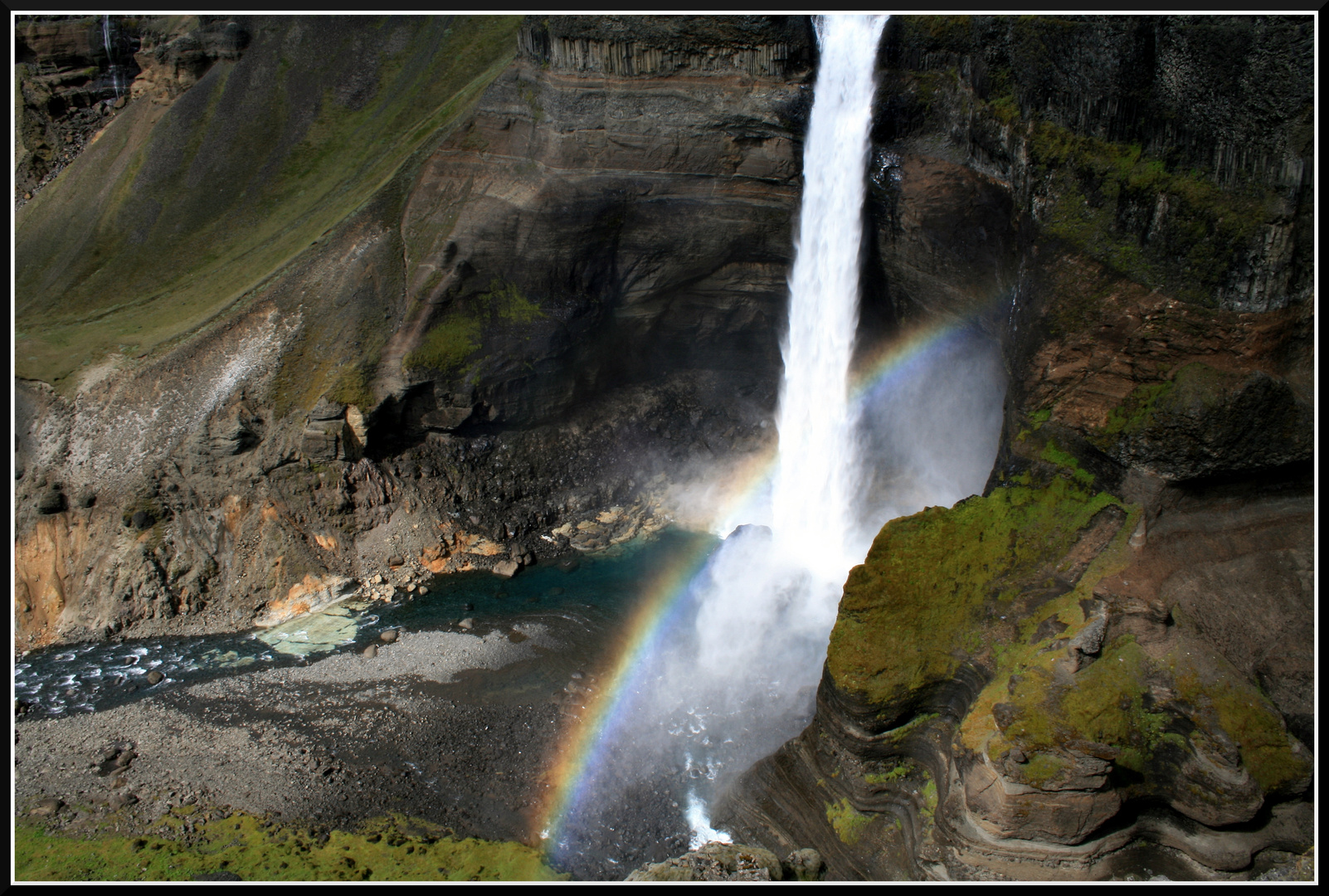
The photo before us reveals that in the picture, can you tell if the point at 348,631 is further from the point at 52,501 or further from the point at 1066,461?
the point at 1066,461

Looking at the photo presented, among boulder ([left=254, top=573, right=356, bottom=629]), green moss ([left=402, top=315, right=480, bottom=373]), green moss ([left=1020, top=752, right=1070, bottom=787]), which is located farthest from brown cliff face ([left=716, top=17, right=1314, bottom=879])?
green moss ([left=402, top=315, right=480, bottom=373])

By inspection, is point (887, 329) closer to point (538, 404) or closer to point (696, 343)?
point (696, 343)

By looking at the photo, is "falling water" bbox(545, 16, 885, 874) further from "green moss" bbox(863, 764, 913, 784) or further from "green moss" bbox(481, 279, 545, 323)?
"green moss" bbox(481, 279, 545, 323)

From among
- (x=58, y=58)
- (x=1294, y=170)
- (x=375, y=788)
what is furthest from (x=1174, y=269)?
(x=58, y=58)

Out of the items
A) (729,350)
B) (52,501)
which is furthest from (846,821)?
(52,501)

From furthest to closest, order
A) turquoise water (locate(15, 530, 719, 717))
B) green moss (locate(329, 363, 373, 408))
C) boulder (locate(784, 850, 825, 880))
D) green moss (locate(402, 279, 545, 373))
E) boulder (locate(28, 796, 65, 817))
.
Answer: green moss (locate(402, 279, 545, 373)) → green moss (locate(329, 363, 373, 408)) → turquoise water (locate(15, 530, 719, 717)) → boulder (locate(28, 796, 65, 817)) → boulder (locate(784, 850, 825, 880))

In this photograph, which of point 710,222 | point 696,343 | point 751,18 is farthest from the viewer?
point 696,343

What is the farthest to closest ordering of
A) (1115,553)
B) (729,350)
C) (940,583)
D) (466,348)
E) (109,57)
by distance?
(109,57) → (729,350) → (466,348) → (940,583) → (1115,553)
